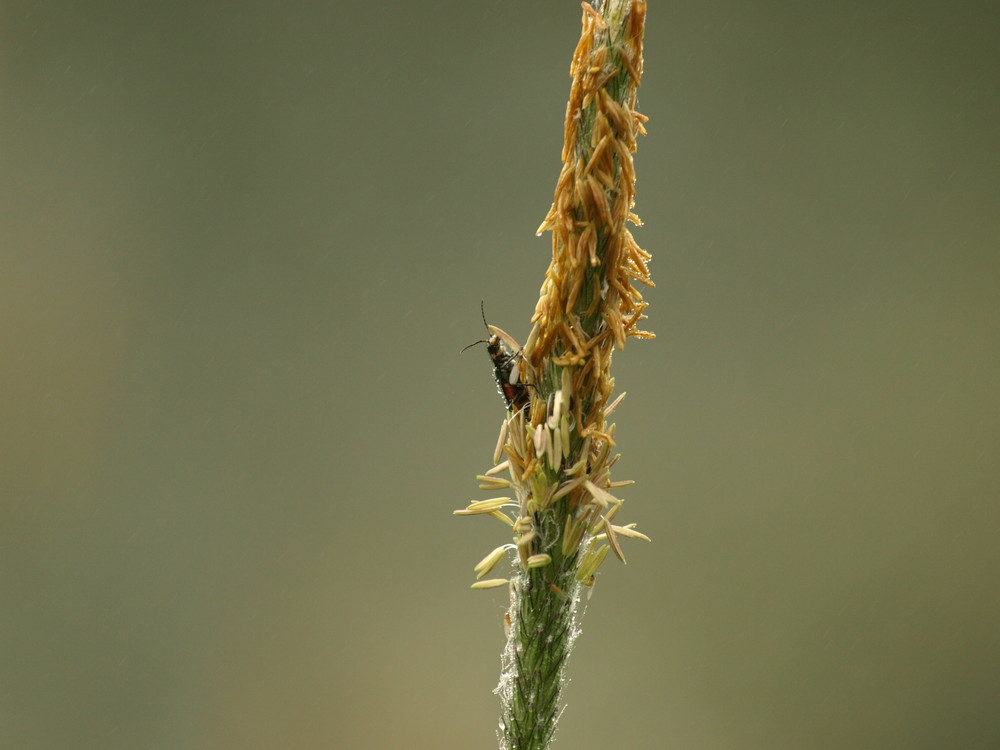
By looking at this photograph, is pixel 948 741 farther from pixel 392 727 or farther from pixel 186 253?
pixel 186 253

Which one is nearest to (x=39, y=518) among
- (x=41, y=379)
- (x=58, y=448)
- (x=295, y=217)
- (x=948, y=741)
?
(x=58, y=448)

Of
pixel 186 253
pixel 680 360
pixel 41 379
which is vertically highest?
pixel 186 253

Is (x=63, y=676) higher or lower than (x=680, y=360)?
lower

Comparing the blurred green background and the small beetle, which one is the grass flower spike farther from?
the blurred green background

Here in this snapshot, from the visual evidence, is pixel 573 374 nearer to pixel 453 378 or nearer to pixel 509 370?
pixel 509 370

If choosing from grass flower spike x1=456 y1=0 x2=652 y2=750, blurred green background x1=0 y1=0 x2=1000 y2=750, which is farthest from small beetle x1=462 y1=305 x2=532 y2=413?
blurred green background x1=0 y1=0 x2=1000 y2=750

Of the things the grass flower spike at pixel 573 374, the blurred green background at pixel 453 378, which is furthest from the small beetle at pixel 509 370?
the blurred green background at pixel 453 378
